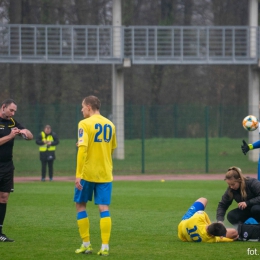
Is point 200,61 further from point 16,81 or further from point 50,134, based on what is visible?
point 16,81

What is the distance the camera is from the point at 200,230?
9547 mm

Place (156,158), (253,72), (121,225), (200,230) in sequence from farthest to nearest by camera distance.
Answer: (253,72) < (156,158) < (121,225) < (200,230)

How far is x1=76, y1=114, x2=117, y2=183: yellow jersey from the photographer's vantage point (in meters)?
8.52

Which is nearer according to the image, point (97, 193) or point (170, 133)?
point (97, 193)

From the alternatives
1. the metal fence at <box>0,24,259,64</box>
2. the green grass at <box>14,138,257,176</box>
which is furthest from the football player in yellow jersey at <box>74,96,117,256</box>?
the metal fence at <box>0,24,259,64</box>

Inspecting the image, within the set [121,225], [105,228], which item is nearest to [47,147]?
[121,225]

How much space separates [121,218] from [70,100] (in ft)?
93.3

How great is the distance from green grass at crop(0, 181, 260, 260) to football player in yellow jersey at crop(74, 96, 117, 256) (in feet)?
1.20

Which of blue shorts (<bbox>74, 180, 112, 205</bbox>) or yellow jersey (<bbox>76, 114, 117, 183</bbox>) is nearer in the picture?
yellow jersey (<bbox>76, 114, 117, 183</bbox>)

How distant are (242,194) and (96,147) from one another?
2517 mm

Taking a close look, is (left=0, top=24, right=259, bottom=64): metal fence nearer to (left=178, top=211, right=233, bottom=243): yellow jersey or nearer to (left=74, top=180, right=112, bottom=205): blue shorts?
(left=178, top=211, right=233, bottom=243): yellow jersey

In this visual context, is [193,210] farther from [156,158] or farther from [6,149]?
[156,158]

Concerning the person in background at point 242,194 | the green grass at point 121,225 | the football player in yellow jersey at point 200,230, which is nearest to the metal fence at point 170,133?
the green grass at point 121,225

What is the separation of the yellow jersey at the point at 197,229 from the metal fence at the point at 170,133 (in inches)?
645
